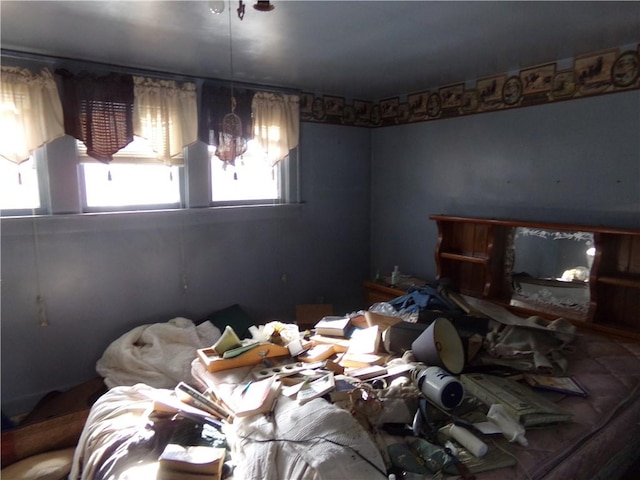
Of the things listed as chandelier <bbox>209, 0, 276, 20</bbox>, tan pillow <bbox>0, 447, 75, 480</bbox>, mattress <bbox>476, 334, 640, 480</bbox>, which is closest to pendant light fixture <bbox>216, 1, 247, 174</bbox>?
chandelier <bbox>209, 0, 276, 20</bbox>

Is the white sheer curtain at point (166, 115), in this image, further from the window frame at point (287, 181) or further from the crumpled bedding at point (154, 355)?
the crumpled bedding at point (154, 355)

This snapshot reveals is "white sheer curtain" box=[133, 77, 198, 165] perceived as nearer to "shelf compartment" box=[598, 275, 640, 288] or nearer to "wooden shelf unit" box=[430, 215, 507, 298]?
"wooden shelf unit" box=[430, 215, 507, 298]

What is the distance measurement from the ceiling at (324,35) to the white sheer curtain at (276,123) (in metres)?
0.30

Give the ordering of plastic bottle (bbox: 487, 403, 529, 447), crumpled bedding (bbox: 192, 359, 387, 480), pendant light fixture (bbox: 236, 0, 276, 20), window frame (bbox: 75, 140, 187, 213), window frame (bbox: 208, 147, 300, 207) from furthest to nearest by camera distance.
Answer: window frame (bbox: 208, 147, 300, 207), window frame (bbox: 75, 140, 187, 213), pendant light fixture (bbox: 236, 0, 276, 20), plastic bottle (bbox: 487, 403, 529, 447), crumpled bedding (bbox: 192, 359, 387, 480)

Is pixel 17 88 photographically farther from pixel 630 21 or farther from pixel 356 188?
pixel 630 21

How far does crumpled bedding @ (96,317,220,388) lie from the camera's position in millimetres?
2639

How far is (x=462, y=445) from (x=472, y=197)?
7.45ft

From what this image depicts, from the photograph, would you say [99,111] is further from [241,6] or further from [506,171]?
[506,171]

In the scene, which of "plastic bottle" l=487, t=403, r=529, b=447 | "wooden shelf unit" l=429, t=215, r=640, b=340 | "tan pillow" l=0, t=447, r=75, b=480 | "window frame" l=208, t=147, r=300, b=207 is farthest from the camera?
"window frame" l=208, t=147, r=300, b=207

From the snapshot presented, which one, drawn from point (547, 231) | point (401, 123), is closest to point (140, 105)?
point (401, 123)

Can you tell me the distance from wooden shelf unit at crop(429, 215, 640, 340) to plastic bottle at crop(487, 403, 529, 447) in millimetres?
1329

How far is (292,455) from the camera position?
1.31 meters

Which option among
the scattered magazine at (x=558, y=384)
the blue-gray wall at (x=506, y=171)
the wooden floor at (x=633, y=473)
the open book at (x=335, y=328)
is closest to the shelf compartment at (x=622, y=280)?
the blue-gray wall at (x=506, y=171)

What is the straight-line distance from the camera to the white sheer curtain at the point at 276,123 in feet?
10.8
